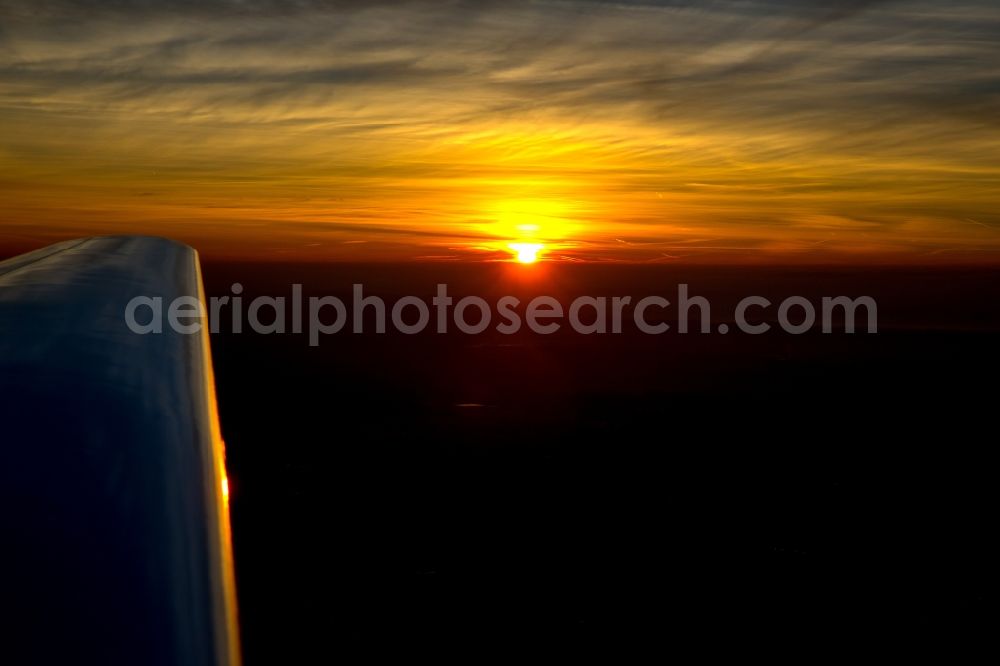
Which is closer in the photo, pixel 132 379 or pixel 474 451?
pixel 132 379

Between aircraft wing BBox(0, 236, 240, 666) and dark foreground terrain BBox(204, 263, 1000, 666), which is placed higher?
aircraft wing BBox(0, 236, 240, 666)

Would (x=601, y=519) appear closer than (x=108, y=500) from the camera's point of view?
No

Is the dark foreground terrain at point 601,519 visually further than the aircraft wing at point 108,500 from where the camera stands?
Yes

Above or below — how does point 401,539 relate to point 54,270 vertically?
below

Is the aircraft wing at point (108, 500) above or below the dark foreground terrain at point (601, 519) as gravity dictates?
above

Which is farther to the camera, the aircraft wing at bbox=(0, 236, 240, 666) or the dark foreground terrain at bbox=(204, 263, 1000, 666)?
the dark foreground terrain at bbox=(204, 263, 1000, 666)

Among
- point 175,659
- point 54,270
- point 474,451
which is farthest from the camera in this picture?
point 474,451

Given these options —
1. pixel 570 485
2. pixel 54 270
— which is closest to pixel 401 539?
pixel 570 485

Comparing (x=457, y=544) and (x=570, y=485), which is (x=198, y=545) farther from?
(x=570, y=485)
